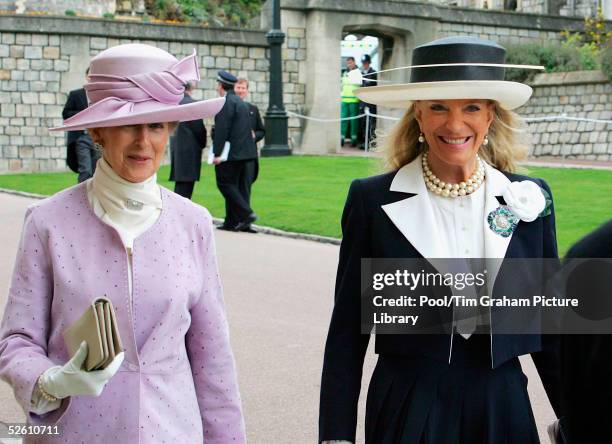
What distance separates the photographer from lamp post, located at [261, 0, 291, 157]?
79.8 feet

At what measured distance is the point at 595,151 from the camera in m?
24.6

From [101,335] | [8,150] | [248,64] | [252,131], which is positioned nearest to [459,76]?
[101,335]

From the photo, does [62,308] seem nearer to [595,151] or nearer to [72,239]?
[72,239]

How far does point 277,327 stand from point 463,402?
4.72 meters

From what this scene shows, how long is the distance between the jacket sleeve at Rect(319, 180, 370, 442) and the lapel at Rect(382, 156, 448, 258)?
4.2 inches

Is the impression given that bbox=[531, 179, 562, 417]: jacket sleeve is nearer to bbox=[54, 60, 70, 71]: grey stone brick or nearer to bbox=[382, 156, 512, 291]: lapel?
bbox=[382, 156, 512, 291]: lapel

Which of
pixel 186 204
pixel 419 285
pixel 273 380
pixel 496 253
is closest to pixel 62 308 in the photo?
pixel 186 204

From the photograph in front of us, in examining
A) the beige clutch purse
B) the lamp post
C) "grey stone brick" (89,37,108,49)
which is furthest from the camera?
"grey stone brick" (89,37,108,49)

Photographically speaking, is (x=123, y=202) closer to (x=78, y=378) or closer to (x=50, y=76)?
(x=78, y=378)

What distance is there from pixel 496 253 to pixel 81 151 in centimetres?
937

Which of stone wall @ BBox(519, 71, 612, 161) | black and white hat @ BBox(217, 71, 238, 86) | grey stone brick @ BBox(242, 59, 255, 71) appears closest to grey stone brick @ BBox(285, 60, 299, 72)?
grey stone brick @ BBox(242, 59, 255, 71)

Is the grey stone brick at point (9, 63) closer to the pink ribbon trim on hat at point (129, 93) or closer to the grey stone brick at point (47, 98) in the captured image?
the grey stone brick at point (47, 98)

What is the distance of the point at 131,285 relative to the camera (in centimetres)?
267

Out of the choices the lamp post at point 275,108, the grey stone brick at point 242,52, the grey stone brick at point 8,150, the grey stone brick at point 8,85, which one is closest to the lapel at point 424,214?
the lamp post at point 275,108
